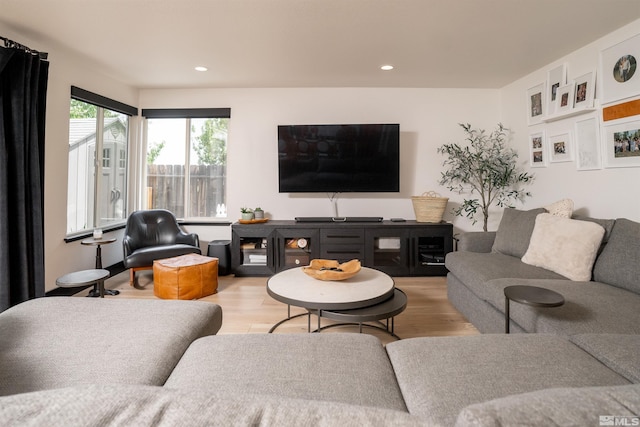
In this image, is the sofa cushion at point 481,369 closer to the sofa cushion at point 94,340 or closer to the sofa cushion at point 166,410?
the sofa cushion at point 166,410

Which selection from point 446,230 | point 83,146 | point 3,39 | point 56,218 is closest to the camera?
point 3,39

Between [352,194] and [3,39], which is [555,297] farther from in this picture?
Result: [3,39]

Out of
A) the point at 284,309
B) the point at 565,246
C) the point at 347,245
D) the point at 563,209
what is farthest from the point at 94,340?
the point at 563,209

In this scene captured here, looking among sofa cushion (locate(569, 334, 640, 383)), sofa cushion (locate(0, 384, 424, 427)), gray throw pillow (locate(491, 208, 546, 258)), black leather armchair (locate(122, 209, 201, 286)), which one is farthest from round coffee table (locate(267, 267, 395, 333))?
black leather armchair (locate(122, 209, 201, 286))

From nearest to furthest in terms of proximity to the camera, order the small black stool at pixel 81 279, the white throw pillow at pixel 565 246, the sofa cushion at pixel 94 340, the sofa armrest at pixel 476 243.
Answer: the sofa cushion at pixel 94 340 → the white throw pillow at pixel 565 246 → the small black stool at pixel 81 279 → the sofa armrest at pixel 476 243

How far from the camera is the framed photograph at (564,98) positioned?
305 centimetres

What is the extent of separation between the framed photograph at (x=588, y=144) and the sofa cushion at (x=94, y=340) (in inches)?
129

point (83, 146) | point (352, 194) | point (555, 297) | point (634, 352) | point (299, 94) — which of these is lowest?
point (634, 352)

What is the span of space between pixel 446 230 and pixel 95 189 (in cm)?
414

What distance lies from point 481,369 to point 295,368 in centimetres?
60

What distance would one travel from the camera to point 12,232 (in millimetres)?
2572

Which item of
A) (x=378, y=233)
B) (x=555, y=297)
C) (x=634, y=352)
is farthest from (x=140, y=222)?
(x=634, y=352)

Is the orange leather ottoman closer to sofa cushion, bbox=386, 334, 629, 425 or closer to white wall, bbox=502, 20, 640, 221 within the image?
sofa cushion, bbox=386, 334, 629, 425

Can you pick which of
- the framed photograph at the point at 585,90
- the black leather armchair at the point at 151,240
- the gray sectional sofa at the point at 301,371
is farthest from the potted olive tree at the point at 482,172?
the black leather armchair at the point at 151,240
